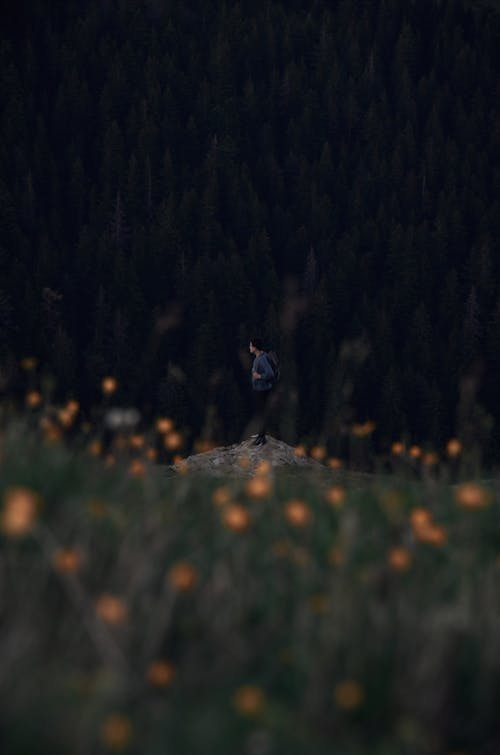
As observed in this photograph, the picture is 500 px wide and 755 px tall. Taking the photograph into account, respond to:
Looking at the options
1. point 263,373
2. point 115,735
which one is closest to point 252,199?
point 263,373

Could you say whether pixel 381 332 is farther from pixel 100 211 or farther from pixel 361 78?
pixel 361 78

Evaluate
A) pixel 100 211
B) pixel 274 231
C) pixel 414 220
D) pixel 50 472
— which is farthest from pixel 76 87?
pixel 50 472

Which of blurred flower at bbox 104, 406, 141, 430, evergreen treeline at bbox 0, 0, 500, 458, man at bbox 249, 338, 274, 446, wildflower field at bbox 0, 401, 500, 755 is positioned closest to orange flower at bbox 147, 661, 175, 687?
wildflower field at bbox 0, 401, 500, 755

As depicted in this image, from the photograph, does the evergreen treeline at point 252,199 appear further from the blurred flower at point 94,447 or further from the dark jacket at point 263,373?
the blurred flower at point 94,447

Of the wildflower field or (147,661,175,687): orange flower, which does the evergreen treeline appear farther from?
(147,661,175,687): orange flower

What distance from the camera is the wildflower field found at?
2559 millimetres

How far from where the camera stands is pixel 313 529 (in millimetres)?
4340

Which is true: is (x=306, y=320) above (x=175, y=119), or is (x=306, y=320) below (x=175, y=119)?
below

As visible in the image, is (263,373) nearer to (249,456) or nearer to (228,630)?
(249,456)

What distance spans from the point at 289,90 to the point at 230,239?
34857 millimetres

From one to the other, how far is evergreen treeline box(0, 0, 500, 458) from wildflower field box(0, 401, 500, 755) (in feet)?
181

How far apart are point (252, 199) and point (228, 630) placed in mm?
93357

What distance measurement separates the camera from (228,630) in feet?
10.5

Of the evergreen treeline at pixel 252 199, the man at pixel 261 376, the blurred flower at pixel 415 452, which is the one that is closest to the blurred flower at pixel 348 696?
the blurred flower at pixel 415 452
